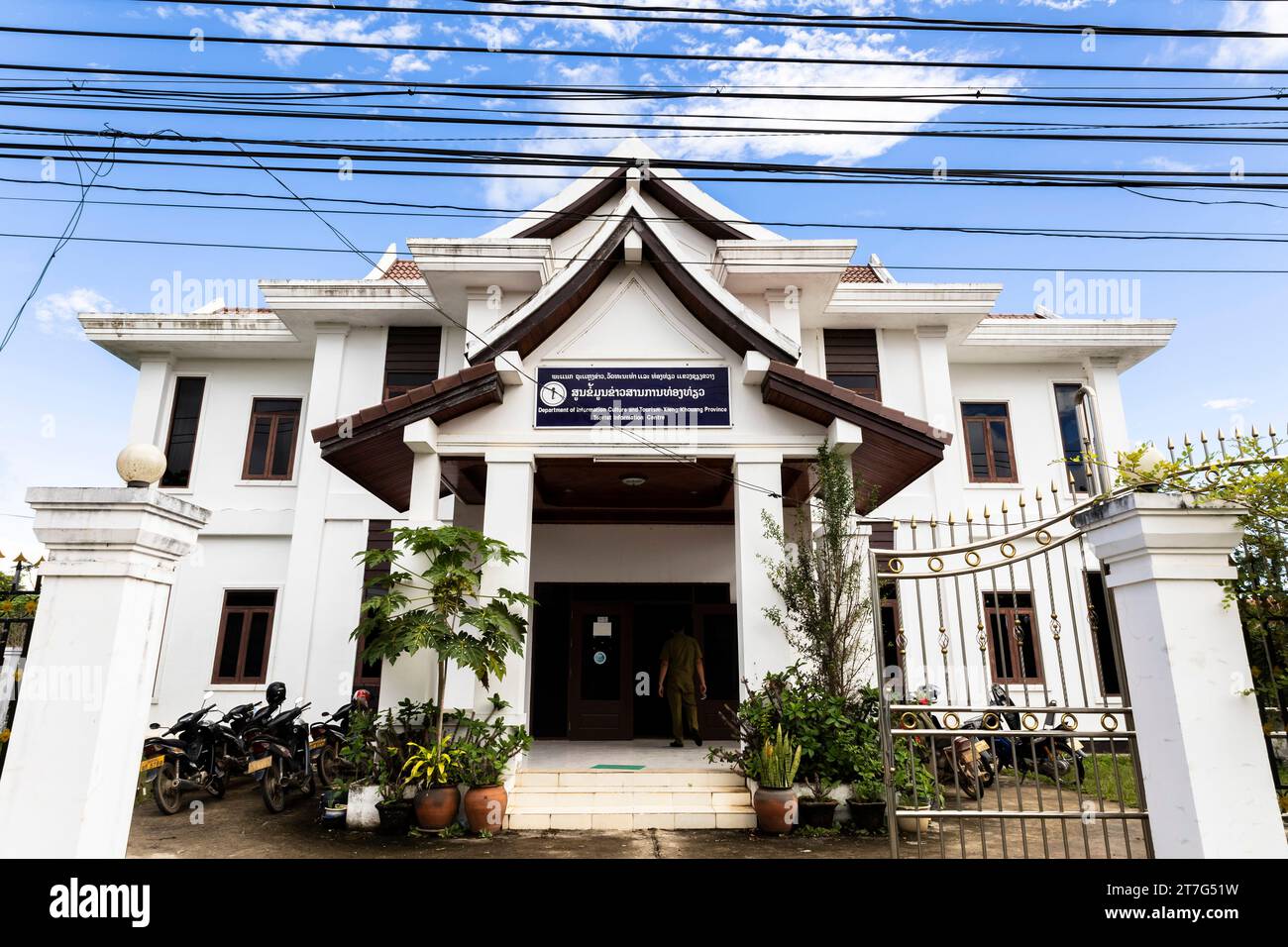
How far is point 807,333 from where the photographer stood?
13633 mm

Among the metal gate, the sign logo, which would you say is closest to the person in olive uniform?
the metal gate

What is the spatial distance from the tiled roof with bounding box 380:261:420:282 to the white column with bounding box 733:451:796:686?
854 centimetres

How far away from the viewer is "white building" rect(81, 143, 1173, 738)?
8328 millimetres

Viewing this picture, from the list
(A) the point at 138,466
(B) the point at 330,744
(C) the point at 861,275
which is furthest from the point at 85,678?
(C) the point at 861,275

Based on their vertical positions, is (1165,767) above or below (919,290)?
below

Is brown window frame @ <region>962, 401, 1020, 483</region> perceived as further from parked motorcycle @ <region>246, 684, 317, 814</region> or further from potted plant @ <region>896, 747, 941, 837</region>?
parked motorcycle @ <region>246, 684, 317, 814</region>

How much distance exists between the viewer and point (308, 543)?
40.9 ft

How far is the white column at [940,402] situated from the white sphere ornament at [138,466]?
38.4 ft

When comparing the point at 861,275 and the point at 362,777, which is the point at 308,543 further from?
the point at 861,275

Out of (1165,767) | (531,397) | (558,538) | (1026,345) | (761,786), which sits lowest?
(761,786)
